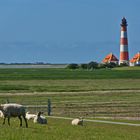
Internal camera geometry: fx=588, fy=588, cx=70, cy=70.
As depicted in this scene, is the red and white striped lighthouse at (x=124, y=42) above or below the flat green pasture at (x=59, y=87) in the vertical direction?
above

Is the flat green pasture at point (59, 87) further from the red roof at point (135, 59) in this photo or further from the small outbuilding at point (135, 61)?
the red roof at point (135, 59)

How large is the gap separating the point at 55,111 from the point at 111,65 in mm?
152057

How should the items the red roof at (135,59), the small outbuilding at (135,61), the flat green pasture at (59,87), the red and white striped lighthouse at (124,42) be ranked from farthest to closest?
the red roof at (135,59), the small outbuilding at (135,61), the red and white striped lighthouse at (124,42), the flat green pasture at (59,87)

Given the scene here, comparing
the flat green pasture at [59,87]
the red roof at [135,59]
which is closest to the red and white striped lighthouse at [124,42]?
the red roof at [135,59]

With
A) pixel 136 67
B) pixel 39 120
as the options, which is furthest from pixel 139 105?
pixel 136 67

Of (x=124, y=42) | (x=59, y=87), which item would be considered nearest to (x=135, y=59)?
(x=124, y=42)

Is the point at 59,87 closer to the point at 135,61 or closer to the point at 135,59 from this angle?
the point at 135,61

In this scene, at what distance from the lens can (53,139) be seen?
746 inches

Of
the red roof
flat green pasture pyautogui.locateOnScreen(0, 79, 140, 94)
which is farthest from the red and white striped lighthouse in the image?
flat green pasture pyautogui.locateOnScreen(0, 79, 140, 94)

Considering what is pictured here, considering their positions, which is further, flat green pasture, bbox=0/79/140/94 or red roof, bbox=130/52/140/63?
red roof, bbox=130/52/140/63

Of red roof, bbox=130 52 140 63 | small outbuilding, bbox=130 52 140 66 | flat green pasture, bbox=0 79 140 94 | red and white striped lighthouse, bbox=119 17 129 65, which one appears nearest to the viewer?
flat green pasture, bbox=0 79 140 94

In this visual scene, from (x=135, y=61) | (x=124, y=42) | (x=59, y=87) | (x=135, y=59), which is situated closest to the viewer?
(x=59, y=87)

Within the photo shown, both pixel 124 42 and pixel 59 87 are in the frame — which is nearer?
pixel 59 87

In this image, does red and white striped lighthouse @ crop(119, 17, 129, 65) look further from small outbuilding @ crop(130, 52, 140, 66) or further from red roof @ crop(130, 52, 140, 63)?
red roof @ crop(130, 52, 140, 63)
